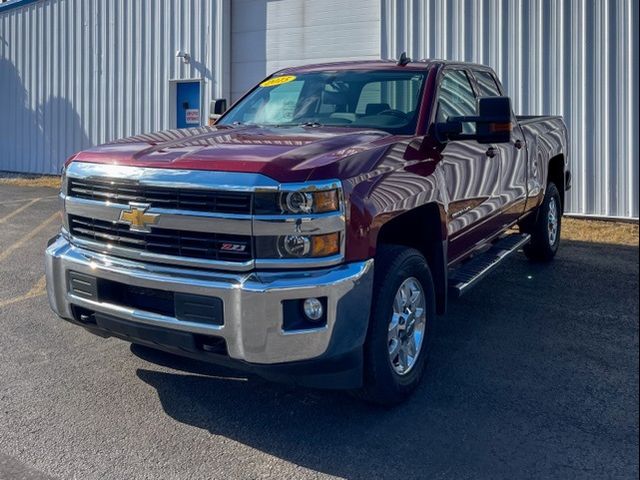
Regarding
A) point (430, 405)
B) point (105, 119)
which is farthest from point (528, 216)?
point (105, 119)

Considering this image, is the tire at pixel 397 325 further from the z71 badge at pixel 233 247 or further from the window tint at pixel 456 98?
the window tint at pixel 456 98

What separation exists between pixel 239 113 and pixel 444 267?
7.13 feet

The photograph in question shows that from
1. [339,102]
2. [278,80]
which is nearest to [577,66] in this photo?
Result: [278,80]

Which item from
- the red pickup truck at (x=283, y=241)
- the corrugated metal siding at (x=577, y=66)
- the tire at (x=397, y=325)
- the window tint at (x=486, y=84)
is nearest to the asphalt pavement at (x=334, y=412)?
the tire at (x=397, y=325)

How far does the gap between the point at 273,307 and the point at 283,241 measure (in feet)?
1.06

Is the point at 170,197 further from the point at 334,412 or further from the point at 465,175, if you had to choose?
the point at 465,175

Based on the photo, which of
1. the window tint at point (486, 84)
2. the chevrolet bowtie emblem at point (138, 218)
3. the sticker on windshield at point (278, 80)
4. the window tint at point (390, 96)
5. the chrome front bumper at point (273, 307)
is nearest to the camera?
the chrome front bumper at point (273, 307)

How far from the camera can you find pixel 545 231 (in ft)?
24.2

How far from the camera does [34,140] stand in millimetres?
17891

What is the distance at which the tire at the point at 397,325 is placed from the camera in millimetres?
3521

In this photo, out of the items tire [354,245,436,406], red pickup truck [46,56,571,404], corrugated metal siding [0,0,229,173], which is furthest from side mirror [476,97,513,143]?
corrugated metal siding [0,0,229,173]

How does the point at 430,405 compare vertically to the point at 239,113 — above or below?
below

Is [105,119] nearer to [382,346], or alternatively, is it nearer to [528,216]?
[528,216]

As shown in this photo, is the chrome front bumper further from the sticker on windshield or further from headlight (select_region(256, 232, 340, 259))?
the sticker on windshield
